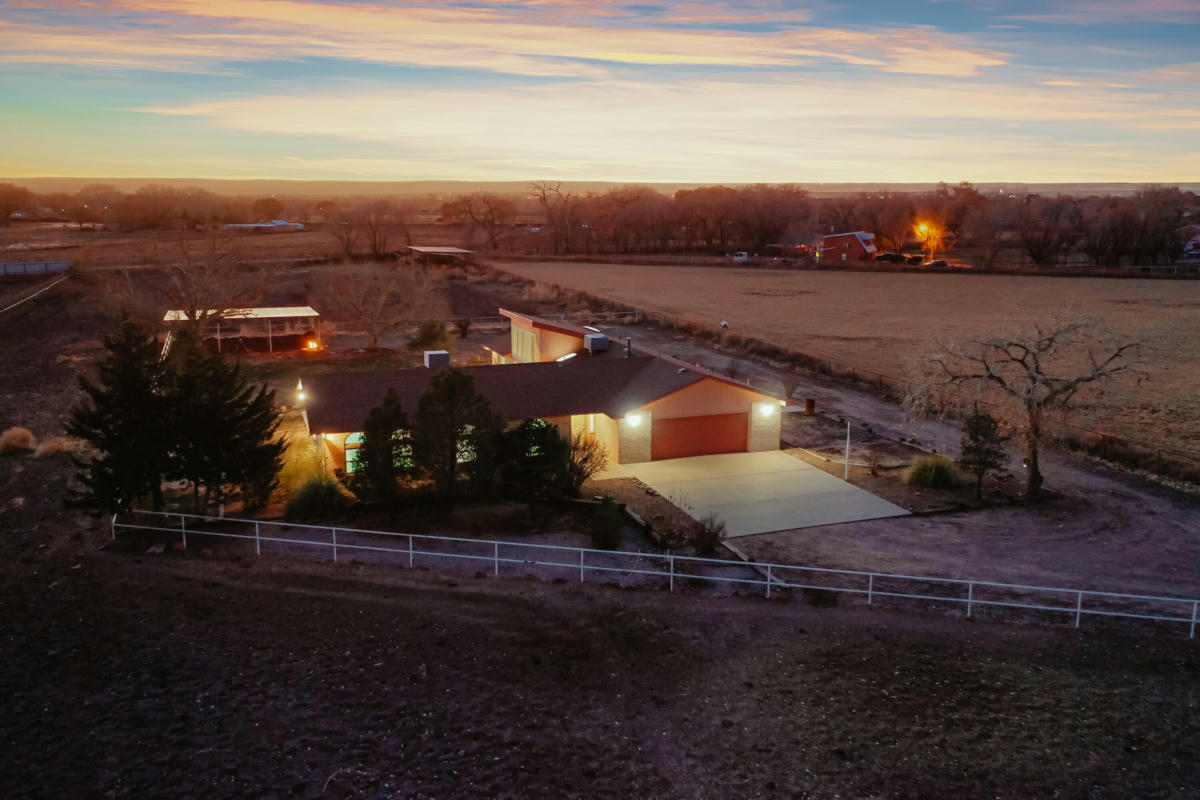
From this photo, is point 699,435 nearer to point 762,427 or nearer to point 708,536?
point 762,427

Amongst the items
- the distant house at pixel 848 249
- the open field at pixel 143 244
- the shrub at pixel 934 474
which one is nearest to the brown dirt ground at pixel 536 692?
the shrub at pixel 934 474

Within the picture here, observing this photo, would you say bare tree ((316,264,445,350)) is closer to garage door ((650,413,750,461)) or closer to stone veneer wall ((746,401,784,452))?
garage door ((650,413,750,461))

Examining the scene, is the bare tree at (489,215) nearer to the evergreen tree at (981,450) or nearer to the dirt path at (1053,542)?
the evergreen tree at (981,450)

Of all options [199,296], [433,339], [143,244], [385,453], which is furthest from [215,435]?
[143,244]

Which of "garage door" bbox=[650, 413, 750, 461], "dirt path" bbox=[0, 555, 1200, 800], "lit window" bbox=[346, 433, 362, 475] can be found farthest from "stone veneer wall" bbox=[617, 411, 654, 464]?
"dirt path" bbox=[0, 555, 1200, 800]

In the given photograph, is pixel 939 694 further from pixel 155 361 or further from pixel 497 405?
pixel 155 361

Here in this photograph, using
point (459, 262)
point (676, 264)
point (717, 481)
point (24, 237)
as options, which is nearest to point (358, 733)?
point (717, 481)
